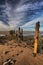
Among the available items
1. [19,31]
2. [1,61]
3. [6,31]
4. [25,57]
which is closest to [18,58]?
[25,57]

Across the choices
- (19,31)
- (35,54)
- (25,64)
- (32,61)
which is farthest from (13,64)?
(19,31)

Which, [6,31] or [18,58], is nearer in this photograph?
[18,58]

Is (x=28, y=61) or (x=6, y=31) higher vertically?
(x=6, y=31)

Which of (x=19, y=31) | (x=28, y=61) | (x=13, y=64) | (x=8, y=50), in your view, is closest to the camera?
(x=13, y=64)

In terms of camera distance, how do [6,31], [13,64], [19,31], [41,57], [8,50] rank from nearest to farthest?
[13,64], [41,57], [8,50], [19,31], [6,31]

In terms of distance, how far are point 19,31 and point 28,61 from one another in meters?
6.47

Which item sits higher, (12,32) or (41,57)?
(12,32)

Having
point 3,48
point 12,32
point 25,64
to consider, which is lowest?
point 25,64

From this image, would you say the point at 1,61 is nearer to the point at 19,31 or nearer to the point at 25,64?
the point at 25,64

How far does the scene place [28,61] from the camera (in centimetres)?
827

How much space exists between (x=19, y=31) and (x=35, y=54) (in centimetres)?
→ 546

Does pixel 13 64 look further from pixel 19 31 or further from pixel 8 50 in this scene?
pixel 19 31

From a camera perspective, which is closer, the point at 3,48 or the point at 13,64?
the point at 13,64

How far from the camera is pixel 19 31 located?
47.3ft
